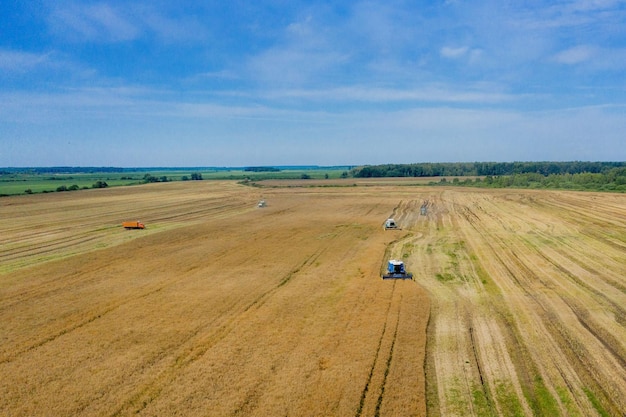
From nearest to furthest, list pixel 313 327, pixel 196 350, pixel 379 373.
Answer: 1. pixel 379 373
2. pixel 196 350
3. pixel 313 327

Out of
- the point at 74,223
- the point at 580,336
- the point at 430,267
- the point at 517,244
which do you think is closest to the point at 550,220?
the point at 517,244

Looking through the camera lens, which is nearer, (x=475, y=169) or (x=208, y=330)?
(x=208, y=330)

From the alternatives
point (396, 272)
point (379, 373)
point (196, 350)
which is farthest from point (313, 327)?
point (396, 272)

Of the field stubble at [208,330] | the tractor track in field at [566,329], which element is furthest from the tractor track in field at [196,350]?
the tractor track in field at [566,329]

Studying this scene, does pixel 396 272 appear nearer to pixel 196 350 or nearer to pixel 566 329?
pixel 566 329

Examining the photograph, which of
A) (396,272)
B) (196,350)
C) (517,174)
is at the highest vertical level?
(517,174)

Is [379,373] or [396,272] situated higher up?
[396,272]

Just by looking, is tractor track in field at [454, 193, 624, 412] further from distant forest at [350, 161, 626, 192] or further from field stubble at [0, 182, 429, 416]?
distant forest at [350, 161, 626, 192]

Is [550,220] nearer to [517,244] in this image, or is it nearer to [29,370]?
[517,244]
